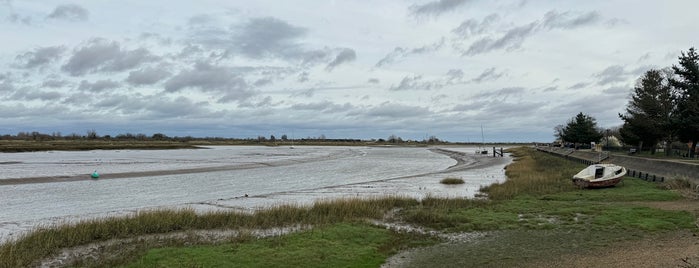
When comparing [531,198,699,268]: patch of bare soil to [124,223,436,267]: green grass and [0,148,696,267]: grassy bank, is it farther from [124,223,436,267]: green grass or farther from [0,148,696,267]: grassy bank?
[124,223,436,267]: green grass

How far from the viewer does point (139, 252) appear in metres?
12.6

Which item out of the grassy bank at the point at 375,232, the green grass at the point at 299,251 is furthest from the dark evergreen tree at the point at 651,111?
the green grass at the point at 299,251

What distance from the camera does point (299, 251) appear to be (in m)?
12.4

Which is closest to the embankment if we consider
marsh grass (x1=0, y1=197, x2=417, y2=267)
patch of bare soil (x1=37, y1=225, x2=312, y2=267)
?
marsh grass (x1=0, y1=197, x2=417, y2=267)

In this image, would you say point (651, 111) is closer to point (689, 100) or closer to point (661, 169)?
point (689, 100)

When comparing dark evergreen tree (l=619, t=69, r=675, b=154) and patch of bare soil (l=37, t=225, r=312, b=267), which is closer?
patch of bare soil (l=37, t=225, r=312, b=267)

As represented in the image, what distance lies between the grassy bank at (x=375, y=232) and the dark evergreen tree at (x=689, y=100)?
2419 cm

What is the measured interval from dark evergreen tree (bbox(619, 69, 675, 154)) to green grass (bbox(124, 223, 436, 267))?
4724cm

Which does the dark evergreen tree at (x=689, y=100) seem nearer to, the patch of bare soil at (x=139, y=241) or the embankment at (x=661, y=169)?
the embankment at (x=661, y=169)

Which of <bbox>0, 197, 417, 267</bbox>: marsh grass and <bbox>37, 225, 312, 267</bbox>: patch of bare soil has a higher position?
<bbox>0, 197, 417, 267</bbox>: marsh grass

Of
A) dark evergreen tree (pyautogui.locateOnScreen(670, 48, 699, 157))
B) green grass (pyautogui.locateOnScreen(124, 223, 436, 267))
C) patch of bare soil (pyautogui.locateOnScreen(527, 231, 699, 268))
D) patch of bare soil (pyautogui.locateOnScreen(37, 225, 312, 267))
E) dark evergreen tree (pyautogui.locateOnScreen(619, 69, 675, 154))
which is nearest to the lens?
patch of bare soil (pyautogui.locateOnScreen(527, 231, 699, 268))

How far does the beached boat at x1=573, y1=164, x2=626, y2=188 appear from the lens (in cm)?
2872

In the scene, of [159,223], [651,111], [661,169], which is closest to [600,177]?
[661,169]

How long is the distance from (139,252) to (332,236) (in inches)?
197
